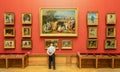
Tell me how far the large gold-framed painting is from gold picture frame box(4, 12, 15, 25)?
175 centimetres

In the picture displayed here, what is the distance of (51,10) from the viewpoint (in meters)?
14.5

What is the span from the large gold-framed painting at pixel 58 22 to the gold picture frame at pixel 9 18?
→ 1.75 m

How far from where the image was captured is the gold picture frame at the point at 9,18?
14.3 m

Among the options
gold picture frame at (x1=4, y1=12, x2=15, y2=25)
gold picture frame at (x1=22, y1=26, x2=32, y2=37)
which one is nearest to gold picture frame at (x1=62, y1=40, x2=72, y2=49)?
gold picture frame at (x1=22, y1=26, x2=32, y2=37)

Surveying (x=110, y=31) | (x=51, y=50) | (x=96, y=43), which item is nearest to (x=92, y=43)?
(x=96, y=43)

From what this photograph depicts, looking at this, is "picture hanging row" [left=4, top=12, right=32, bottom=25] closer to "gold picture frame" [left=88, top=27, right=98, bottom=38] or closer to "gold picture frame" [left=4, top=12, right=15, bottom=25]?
"gold picture frame" [left=4, top=12, right=15, bottom=25]

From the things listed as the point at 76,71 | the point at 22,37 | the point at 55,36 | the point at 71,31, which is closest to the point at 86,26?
the point at 71,31

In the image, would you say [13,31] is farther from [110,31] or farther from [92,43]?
[110,31]

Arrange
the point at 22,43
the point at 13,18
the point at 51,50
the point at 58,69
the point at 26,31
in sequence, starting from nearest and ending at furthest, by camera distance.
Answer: the point at 58,69 → the point at 51,50 → the point at 13,18 → the point at 26,31 → the point at 22,43

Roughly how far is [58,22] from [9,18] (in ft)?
9.78

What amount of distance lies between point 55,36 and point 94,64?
2.90 metres

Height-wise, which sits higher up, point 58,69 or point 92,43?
point 92,43

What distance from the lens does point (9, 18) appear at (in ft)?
47.1

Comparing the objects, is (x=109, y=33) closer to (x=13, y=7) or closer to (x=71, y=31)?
(x=71, y=31)
